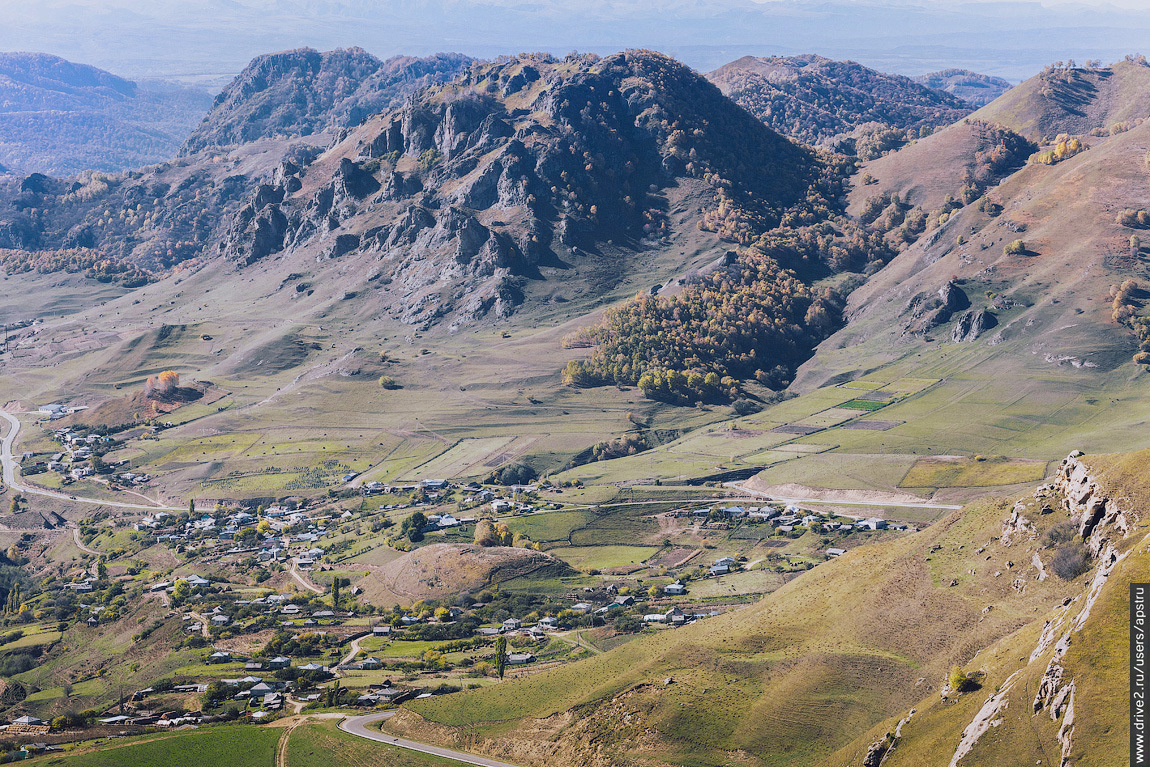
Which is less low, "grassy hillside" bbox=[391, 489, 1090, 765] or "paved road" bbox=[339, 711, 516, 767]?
"grassy hillside" bbox=[391, 489, 1090, 765]

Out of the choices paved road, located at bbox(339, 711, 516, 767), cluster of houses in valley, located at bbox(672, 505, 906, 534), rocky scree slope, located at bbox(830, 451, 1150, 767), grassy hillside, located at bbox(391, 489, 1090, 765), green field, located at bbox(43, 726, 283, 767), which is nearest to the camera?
rocky scree slope, located at bbox(830, 451, 1150, 767)

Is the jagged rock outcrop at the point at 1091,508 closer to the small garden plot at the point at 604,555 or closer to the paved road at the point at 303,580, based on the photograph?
the small garden plot at the point at 604,555

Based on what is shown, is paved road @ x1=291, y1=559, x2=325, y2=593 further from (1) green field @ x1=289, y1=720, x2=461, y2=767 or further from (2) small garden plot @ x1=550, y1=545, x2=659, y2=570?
(1) green field @ x1=289, y1=720, x2=461, y2=767

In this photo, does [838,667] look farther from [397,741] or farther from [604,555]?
[604,555]

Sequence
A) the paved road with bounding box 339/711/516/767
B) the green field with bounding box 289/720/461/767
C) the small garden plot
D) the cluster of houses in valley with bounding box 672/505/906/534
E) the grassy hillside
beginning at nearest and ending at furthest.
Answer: the grassy hillside → the paved road with bounding box 339/711/516/767 → the green field with bounding box 289/720/461/767 → the small garden plot → the cluster of houses in valley with bounding box 672/505/906/534

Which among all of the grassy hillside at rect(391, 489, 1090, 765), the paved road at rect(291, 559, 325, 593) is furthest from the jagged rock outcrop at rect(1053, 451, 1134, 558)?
the paved road at rect(291, 559, 325, 593)

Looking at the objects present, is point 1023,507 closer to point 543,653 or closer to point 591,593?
point 543,653
